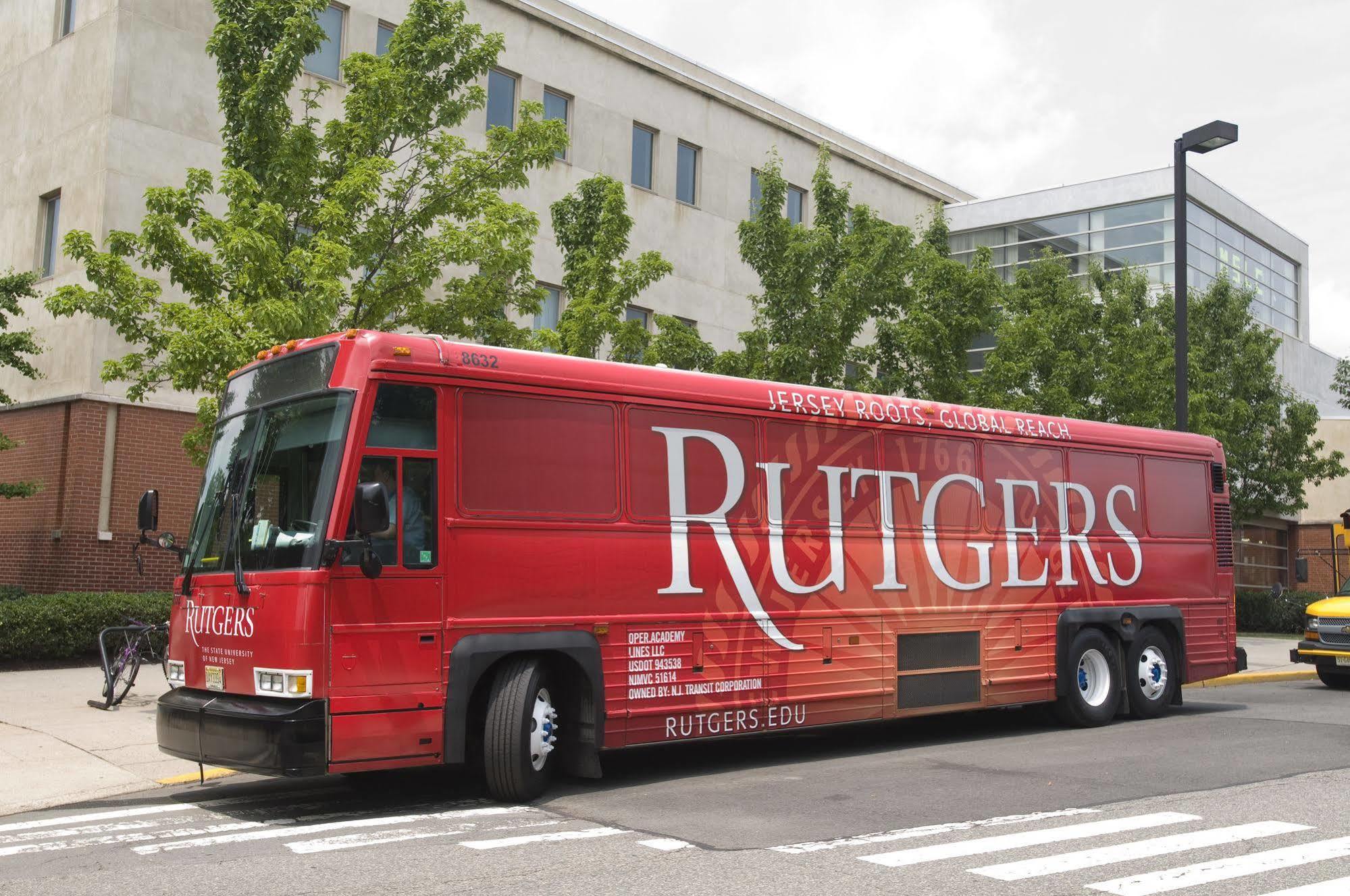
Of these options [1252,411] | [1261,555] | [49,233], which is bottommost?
[1261,555]

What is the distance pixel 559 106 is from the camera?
92.1 ft

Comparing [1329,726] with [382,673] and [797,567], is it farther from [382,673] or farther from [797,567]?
[382,673]

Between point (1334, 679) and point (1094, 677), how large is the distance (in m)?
8.11

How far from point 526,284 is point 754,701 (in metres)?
7.53

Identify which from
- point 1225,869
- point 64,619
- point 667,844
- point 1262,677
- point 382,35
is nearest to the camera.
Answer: point 1225,869

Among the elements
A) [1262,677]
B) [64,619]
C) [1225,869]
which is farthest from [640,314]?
[1225,869]

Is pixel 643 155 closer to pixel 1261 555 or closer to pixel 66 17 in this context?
pixel 66 17

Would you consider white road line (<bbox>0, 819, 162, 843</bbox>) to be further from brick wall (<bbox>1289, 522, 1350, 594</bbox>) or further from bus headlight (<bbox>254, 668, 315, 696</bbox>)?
brick wall (<bbox>1289, 522, 1350, 594</bbox>)

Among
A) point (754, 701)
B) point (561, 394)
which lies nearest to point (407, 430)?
point (561, 394)

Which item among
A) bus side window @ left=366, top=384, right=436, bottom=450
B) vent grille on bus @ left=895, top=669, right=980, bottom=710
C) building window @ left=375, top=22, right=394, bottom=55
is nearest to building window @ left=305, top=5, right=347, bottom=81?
building window @ left=375, top=22, right=394, bottom=55

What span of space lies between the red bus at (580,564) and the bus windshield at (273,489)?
0.08ft

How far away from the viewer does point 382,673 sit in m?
8.39

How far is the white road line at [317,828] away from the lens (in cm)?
755

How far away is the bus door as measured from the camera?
8234mm
